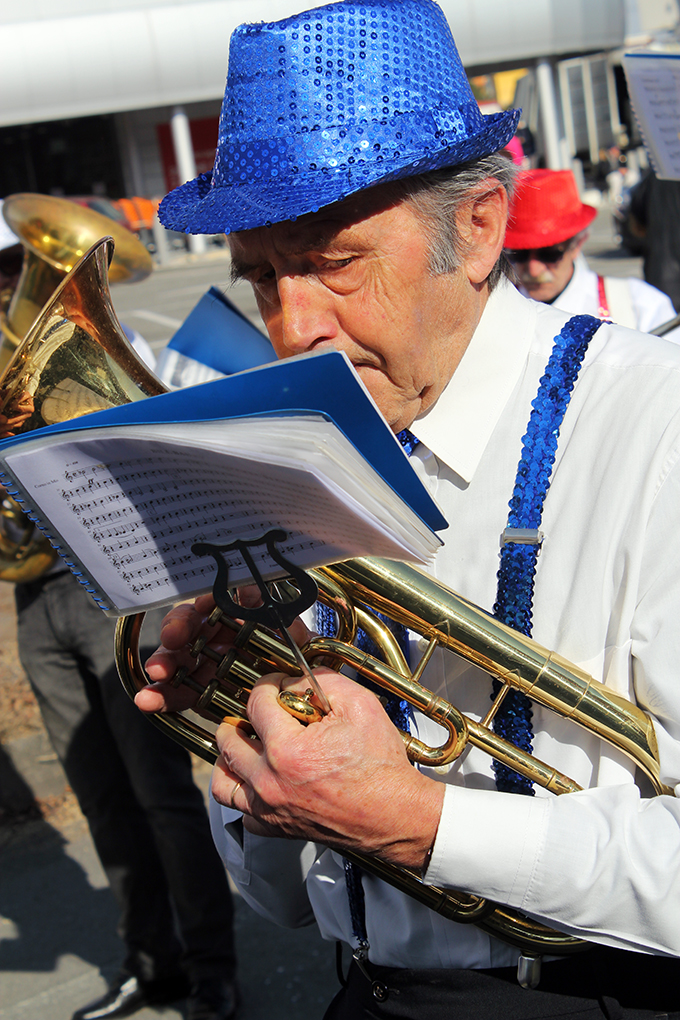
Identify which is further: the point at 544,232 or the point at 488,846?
the point at 544,232

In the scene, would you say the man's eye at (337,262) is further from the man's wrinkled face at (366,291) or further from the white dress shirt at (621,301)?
the white dress shirt at (621,301)

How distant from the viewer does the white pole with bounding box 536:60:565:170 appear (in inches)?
934

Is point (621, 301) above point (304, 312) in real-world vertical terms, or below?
below

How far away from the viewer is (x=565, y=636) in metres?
1.31

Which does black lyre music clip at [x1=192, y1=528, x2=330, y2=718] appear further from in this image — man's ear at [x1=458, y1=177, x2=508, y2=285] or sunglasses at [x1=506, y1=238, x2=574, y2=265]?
sunglasses at [x1=506, y1=238, x2=574, y2=265]

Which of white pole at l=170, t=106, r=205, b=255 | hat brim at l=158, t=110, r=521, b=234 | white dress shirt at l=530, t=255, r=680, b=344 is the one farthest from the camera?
white pole at l=170, t=106, r=205, b=255

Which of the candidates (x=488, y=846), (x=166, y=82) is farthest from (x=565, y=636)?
(x=166, y=82)

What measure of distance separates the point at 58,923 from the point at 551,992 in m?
2.43

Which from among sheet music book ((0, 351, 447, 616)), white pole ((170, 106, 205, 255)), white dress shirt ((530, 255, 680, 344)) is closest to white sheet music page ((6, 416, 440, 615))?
sheet music book ((0, 351, 447, 616))

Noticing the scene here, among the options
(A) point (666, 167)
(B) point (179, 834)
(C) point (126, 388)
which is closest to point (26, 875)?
(B) point (179, 834)

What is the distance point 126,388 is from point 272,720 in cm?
61

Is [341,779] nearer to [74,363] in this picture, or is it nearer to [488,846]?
[488,846]

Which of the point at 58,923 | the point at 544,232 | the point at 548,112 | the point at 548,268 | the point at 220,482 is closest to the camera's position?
the point at 220,482

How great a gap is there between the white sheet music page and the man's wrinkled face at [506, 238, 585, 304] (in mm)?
3164
